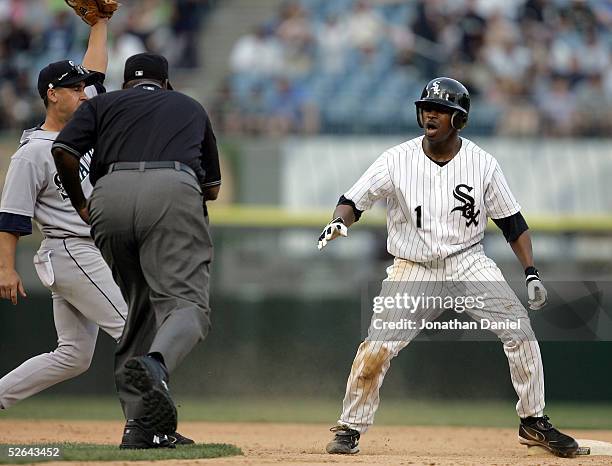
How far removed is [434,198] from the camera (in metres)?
6.03

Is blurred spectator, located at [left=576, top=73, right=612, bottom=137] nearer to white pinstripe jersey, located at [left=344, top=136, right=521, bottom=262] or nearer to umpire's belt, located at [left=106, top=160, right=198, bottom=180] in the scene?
white pinstripe jersey, located at [left=344, top=136, right=521, bottom=262]

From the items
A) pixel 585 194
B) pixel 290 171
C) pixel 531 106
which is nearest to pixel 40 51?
pixel 290 171

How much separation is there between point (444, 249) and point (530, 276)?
499 mm

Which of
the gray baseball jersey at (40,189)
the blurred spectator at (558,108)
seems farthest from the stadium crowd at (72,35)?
the gray baseball jersey at (40,189)

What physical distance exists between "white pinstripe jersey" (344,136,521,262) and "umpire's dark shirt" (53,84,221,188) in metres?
1.25

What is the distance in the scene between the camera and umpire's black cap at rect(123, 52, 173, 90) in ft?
17.8

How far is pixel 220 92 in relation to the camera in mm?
13289

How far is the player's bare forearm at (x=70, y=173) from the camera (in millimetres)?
5172

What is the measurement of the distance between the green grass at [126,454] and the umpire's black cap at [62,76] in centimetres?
195

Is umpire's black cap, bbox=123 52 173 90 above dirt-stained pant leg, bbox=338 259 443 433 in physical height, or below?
above

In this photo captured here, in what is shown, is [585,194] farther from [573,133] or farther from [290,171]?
[290,171]

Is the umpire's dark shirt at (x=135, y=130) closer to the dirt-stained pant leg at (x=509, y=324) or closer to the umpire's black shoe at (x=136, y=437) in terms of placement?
the umpire's black shoe at (x=136, y=437)

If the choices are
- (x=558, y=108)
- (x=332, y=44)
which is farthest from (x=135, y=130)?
→ (x=332, y=44)

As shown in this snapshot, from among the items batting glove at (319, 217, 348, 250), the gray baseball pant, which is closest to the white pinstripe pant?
batting glove at (319, 217, 348, 250)
